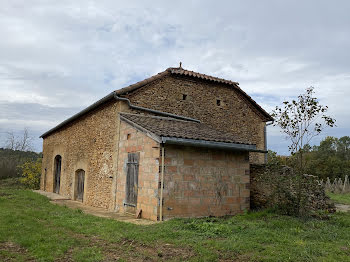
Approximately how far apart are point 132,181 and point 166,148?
190 cm

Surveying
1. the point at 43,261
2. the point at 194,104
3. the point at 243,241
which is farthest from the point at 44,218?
the point at 194,104

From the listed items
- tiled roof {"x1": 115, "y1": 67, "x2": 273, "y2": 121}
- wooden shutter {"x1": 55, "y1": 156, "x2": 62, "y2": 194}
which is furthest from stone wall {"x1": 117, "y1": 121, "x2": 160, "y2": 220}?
wooden shutter {"x1": 55, "y1": 156, "x2": 62, "y2": 194}

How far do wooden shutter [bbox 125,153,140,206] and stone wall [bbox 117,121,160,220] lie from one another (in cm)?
18

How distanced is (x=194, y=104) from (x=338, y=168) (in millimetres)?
21160

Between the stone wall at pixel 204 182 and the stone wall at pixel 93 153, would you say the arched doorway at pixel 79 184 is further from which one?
the stone wall at pixel 204 182

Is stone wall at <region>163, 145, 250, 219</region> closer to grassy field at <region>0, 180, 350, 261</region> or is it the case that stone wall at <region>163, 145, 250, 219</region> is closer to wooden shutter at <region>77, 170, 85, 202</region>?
grassy field at <region>0, 180, 350, 261</region>

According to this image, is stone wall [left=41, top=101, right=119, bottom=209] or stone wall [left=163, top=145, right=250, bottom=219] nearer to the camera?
stone wall [left=163, top=145, right=250, bottom=219]

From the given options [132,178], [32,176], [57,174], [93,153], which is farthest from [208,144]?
[32,176]

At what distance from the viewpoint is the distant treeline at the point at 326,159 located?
9.51 metres

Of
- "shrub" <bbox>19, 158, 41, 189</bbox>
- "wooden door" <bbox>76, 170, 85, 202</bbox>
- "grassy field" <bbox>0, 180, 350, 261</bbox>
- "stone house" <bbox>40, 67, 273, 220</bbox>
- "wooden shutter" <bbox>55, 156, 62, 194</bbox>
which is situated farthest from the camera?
"shrub" <bbox>19, 158, 41, 189</bbox>

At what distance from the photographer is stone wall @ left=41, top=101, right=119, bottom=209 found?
34.4ft

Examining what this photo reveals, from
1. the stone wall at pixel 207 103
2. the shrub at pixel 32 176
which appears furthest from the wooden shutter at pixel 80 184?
the shrub at pixel 32 176

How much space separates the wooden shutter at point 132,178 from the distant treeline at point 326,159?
4.45m

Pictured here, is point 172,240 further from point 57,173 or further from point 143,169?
point 57,173
